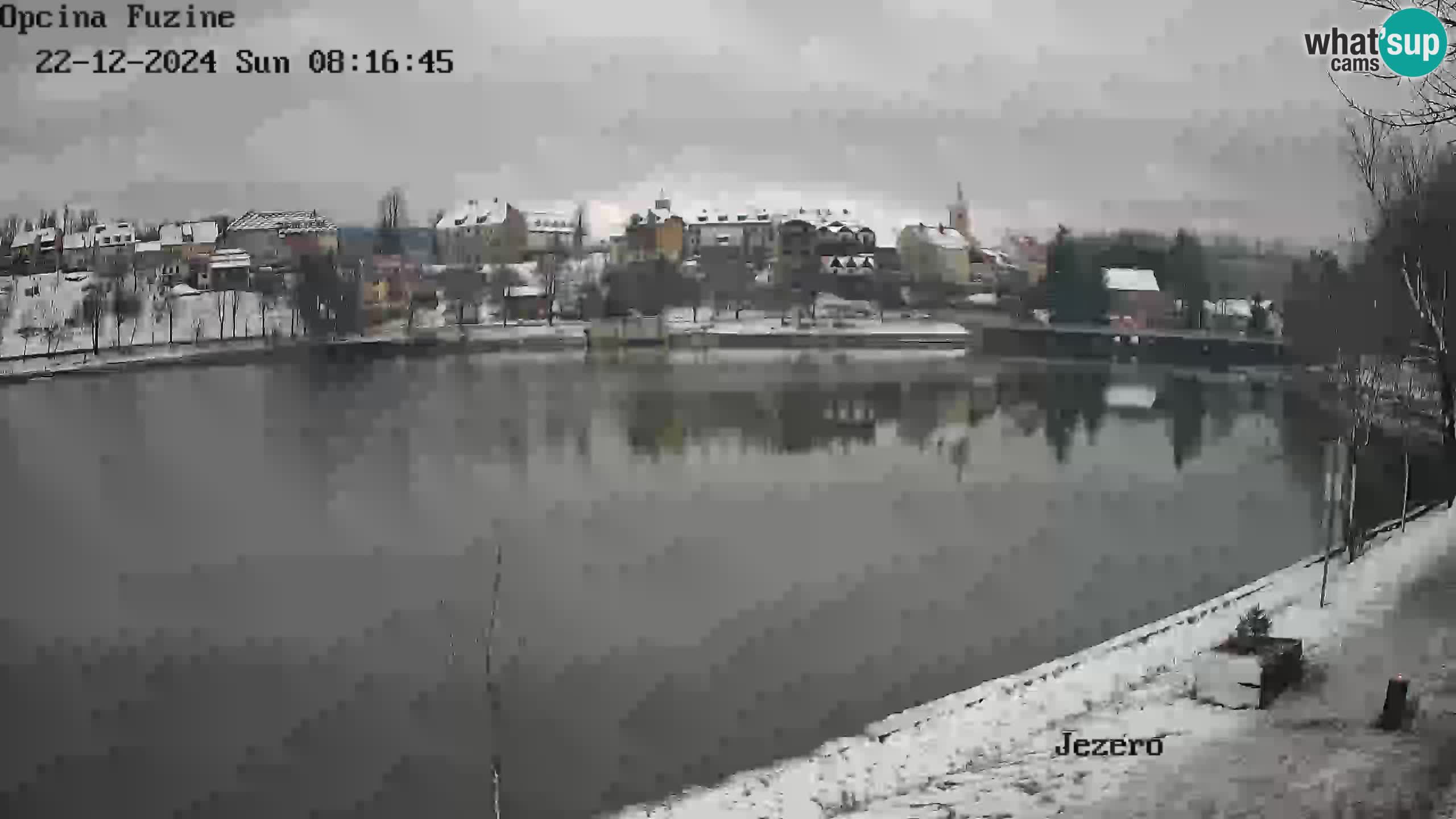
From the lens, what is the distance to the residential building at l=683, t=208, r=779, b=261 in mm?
18938

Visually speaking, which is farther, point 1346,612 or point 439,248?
point 439,248

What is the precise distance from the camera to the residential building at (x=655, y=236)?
18734mm

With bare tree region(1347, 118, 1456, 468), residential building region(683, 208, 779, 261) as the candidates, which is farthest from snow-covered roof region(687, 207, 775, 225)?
bare tree region(1347, 118, 1456, 468)

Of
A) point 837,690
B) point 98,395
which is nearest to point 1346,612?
point 837,690

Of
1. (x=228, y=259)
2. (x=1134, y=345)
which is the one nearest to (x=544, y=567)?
(x=228, y=259)

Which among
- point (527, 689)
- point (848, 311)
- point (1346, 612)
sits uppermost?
point (848, 311)

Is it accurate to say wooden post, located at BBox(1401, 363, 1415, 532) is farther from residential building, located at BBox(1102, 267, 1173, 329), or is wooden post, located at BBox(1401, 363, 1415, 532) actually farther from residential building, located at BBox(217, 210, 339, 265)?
residential building, located at BBox(217, 210, 339, 265)

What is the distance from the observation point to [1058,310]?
731 inches

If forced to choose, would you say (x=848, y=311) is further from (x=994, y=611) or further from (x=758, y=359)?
(x=994, y=611)

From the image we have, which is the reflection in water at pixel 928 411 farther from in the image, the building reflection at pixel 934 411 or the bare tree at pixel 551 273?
the bare tree at pixel 551 273

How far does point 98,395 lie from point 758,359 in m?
8.56

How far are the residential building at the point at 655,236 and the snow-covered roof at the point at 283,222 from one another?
6.19 meters

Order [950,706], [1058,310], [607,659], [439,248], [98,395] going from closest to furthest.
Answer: [950,706]
[607,659]
[98,395]
[439,248]
[1058,310]

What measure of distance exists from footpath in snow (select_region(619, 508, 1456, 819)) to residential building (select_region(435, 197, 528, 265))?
11858 millimetres
